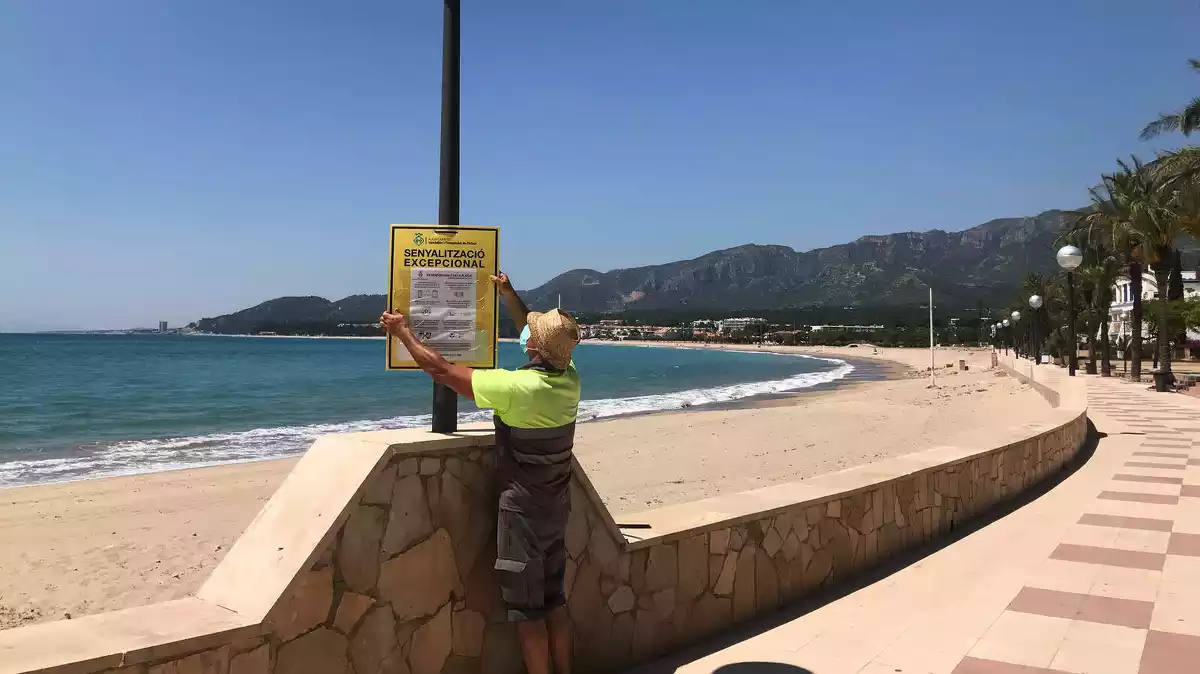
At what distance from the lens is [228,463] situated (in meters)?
17.6

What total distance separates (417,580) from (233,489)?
12051 mm

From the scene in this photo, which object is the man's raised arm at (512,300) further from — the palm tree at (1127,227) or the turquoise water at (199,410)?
the palm tree at (1127,227)

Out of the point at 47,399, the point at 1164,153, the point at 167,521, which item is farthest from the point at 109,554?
the point at 47,399

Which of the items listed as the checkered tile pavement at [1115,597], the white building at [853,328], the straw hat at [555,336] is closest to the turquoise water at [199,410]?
the straw hat at [555,336]

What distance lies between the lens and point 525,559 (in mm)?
2996

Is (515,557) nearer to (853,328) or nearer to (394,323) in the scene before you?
(394,323)

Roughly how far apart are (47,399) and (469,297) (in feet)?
134

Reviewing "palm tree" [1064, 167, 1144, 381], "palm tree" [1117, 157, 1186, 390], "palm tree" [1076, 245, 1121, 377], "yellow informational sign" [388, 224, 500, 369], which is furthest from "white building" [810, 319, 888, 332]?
"yellow informational sign" [388, 224, 500, 369]

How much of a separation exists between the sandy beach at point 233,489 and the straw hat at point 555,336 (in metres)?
6.08

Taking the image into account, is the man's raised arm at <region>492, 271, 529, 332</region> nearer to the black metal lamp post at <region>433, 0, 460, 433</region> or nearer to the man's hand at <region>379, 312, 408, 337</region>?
the black metal lamp post at <region>433, 0, 460, 433</region>

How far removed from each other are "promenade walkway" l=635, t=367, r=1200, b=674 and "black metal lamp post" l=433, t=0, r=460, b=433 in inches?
60.5

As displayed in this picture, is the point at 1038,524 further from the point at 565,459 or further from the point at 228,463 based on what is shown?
the point at 228,463

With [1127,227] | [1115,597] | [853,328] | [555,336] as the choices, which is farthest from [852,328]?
[555,336]

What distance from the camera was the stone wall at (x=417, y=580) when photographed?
7.86 feet
